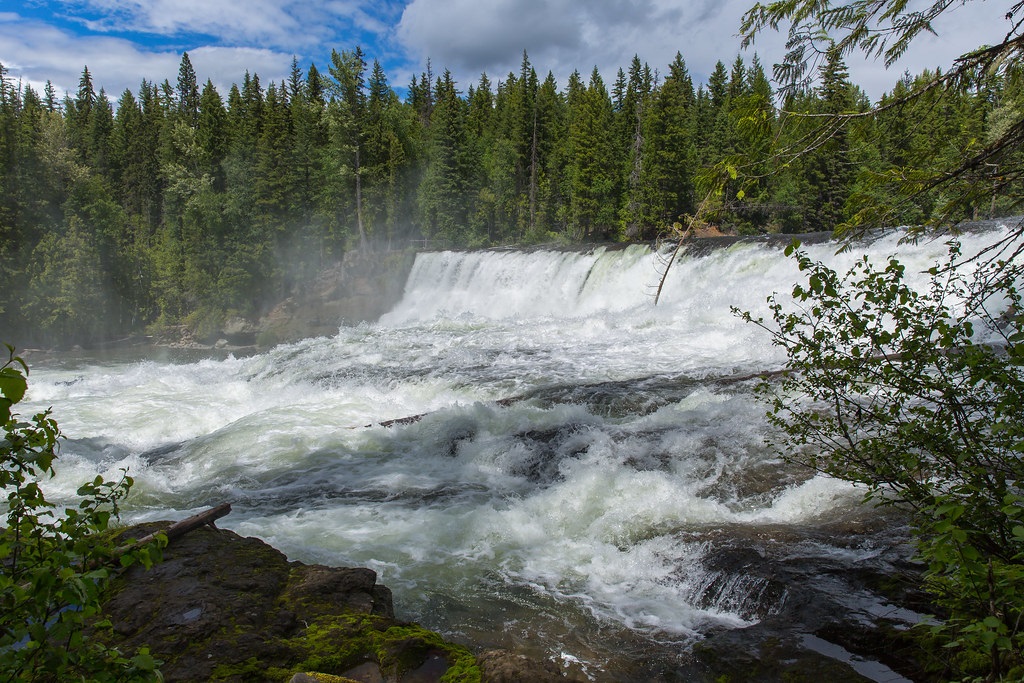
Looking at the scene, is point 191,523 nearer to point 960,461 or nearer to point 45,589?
point 45,589

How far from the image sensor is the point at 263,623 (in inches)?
156

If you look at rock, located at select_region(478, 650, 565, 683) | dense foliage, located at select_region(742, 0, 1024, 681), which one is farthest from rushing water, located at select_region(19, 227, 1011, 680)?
dense foliage, located at select_region(742, 0, 1024, 681)

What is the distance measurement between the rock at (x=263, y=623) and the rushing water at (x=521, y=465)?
943 millimetres

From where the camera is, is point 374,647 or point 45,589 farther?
point 374,647

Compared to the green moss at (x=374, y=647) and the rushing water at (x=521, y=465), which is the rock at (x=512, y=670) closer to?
the green moss at (x=374, y=647)

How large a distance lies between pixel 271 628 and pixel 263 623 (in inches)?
3.0

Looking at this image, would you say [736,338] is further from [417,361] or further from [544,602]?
[544,602]

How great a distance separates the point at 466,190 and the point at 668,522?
3628 cm

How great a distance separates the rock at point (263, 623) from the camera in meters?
3.57

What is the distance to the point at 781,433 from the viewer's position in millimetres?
7883

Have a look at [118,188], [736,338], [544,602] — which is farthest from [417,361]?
[118,188]

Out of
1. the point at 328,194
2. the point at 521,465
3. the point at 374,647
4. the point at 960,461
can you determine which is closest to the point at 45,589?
the point at 374,647

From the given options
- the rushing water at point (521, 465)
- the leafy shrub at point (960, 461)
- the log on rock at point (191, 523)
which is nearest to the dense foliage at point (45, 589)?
the leafy shrub at point (960, 461)

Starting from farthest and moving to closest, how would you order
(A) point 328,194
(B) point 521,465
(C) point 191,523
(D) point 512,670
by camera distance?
(A) point 328,194 < (B) point 521,465 < (C) point 191,523 < (D) point 512,670
